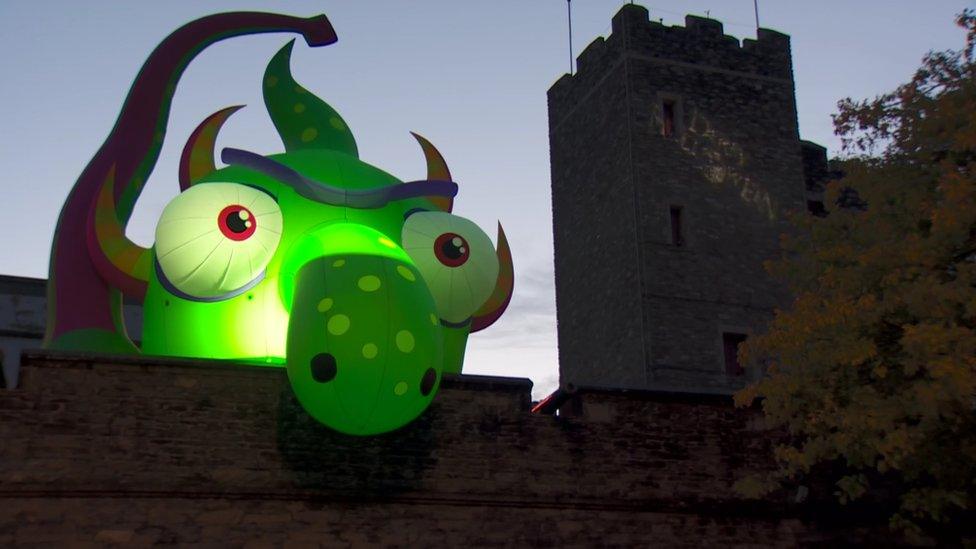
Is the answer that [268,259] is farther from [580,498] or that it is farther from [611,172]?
[611,172]

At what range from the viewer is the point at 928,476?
41.4 feet

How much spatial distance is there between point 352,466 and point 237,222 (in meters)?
2.65

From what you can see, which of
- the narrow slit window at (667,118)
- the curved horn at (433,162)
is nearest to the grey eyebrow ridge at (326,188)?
the curved horn at (433,162)

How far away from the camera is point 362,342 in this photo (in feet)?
29.5

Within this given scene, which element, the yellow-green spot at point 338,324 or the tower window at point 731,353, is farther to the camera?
the tower window at point 731,353

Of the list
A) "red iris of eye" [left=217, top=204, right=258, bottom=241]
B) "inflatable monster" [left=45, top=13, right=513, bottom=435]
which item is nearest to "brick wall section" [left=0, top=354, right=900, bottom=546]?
"inflatable monster" [left=45, top=13, right=513, bottom=435]

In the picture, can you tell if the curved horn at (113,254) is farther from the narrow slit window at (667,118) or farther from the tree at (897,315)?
the narrow slit window at (667,118)

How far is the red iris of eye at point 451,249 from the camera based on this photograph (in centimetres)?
1116

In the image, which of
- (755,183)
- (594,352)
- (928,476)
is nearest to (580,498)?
(928,476)

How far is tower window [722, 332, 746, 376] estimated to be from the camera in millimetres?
19278

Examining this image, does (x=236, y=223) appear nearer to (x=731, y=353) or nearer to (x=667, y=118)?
(x=731, y=353)

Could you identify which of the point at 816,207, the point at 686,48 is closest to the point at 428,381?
the point at 686,48

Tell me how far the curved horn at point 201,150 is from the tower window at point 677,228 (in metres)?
9.88

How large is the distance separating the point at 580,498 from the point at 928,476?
4.06 m
